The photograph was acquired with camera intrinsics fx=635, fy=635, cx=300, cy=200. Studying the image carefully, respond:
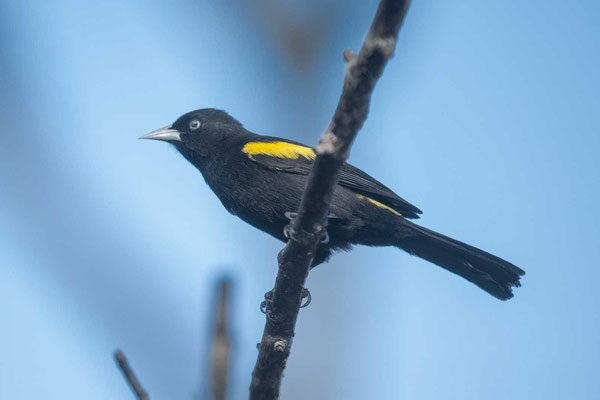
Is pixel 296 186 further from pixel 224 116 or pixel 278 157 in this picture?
pixel 224 116

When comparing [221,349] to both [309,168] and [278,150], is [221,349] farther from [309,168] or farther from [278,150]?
[278,150]

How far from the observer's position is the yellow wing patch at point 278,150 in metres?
5.08

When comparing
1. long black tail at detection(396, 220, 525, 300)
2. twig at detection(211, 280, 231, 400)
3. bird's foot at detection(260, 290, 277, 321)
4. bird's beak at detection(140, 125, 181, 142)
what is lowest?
twig at detection(211, 280, 231, 400)

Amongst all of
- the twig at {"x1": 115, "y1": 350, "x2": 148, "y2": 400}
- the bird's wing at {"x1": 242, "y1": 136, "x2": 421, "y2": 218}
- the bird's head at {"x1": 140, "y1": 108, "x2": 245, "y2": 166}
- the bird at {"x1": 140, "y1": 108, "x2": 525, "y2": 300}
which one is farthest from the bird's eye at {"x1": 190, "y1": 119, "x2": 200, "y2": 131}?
the twig at {"x1": 115, "y1": 350, "x2": 148, "y2": 400}

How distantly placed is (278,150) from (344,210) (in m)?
0.82

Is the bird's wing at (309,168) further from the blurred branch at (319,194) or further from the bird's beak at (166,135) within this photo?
the blurred branch at (319,194)

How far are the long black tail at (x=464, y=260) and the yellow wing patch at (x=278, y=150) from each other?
1.00 meters

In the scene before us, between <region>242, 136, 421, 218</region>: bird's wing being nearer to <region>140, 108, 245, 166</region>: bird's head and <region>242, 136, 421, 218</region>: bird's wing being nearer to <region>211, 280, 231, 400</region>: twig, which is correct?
<region>140, 108, 245, 166</region>: bird's head

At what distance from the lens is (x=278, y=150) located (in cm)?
511

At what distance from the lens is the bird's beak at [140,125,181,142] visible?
614cm

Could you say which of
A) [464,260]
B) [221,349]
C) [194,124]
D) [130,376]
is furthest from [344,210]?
[130,376]

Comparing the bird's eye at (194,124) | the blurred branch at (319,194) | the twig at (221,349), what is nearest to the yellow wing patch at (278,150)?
the bird's eye at (194,124)

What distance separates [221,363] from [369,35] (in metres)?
1.24

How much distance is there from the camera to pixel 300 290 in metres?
3.28
